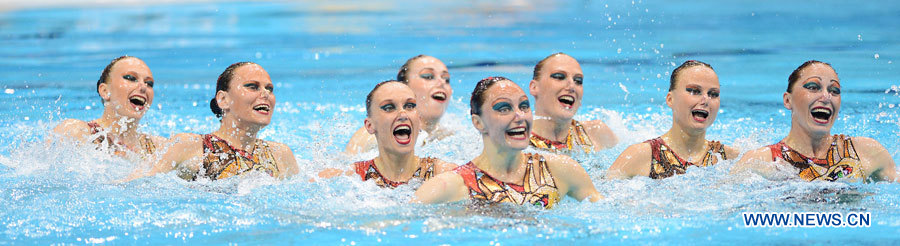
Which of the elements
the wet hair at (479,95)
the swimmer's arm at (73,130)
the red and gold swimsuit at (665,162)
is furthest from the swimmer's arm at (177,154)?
the red and gold swimsuit at (665,162)

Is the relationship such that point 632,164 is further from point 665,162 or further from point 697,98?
point 697,98

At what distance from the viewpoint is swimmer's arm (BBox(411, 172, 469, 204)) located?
4.27m

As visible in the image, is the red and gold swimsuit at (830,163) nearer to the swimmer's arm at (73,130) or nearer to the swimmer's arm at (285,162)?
the swimmer's arm at (285,162)

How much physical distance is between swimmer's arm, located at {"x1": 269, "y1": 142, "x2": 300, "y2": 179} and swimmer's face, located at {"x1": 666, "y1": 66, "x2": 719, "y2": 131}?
1.96 m

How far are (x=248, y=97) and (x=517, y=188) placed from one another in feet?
4.90

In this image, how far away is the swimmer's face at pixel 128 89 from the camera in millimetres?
5586

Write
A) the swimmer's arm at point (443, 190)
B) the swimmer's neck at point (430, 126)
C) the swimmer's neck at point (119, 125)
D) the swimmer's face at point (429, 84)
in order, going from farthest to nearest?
the swimmer's neck at point (430, 126)
the swimmer's face at point (429, 84)
the swimmer's neck at point (119, 125)
the swimmer's arm at point (443, 190)

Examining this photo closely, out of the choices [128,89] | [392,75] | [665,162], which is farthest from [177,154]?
[392,75]

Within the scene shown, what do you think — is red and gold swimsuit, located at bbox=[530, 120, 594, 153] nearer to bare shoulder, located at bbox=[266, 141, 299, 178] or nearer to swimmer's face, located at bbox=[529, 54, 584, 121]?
swimmer's face, located at bbox=[529, 54, 584, 121]

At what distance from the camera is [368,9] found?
1648cm

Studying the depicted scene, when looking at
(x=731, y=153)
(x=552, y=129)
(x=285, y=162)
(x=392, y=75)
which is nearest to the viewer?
(x=285, y=162)

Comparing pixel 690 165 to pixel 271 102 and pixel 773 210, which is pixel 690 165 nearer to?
pixel 773 210

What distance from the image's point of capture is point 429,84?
6.24 meters

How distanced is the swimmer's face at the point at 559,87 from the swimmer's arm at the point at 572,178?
1.36m
